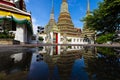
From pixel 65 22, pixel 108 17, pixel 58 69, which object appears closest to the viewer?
pixel 58 69

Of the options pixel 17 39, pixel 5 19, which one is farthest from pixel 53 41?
pixel 5 19

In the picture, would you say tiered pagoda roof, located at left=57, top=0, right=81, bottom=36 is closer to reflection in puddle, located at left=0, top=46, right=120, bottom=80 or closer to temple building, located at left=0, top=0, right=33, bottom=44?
temple building, located at left=0, top=0, right=33, bottom=44

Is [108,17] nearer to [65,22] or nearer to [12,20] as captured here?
[12,20]

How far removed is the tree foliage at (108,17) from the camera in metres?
21.1

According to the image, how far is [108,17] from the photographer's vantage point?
24.5 metres

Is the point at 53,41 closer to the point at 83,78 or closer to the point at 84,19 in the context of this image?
the point at 84,19

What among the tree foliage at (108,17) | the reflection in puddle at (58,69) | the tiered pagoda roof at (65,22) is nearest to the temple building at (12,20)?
the tree foliage at (108,17)

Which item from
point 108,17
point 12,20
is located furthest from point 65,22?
point 12,20

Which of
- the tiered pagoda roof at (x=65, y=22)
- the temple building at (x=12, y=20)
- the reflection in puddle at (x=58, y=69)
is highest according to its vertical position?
the tiered pagoda roof at (x=65, y=22)

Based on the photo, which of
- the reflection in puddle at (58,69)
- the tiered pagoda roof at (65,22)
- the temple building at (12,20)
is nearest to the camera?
the reflection in puddle at (58,69)

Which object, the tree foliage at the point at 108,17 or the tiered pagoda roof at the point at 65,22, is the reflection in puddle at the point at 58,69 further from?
the tiered pagoda roof at the point at 65,22

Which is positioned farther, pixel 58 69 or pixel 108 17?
pixel 108 17

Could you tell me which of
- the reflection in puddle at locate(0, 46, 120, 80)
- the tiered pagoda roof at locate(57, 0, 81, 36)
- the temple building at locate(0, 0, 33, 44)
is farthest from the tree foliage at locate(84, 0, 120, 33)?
the tiered pagoda roof at locate(57, 0, 81, 36)

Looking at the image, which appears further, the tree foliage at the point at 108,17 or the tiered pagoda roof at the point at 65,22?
the tiered pagoda roof at the point at 65,22
